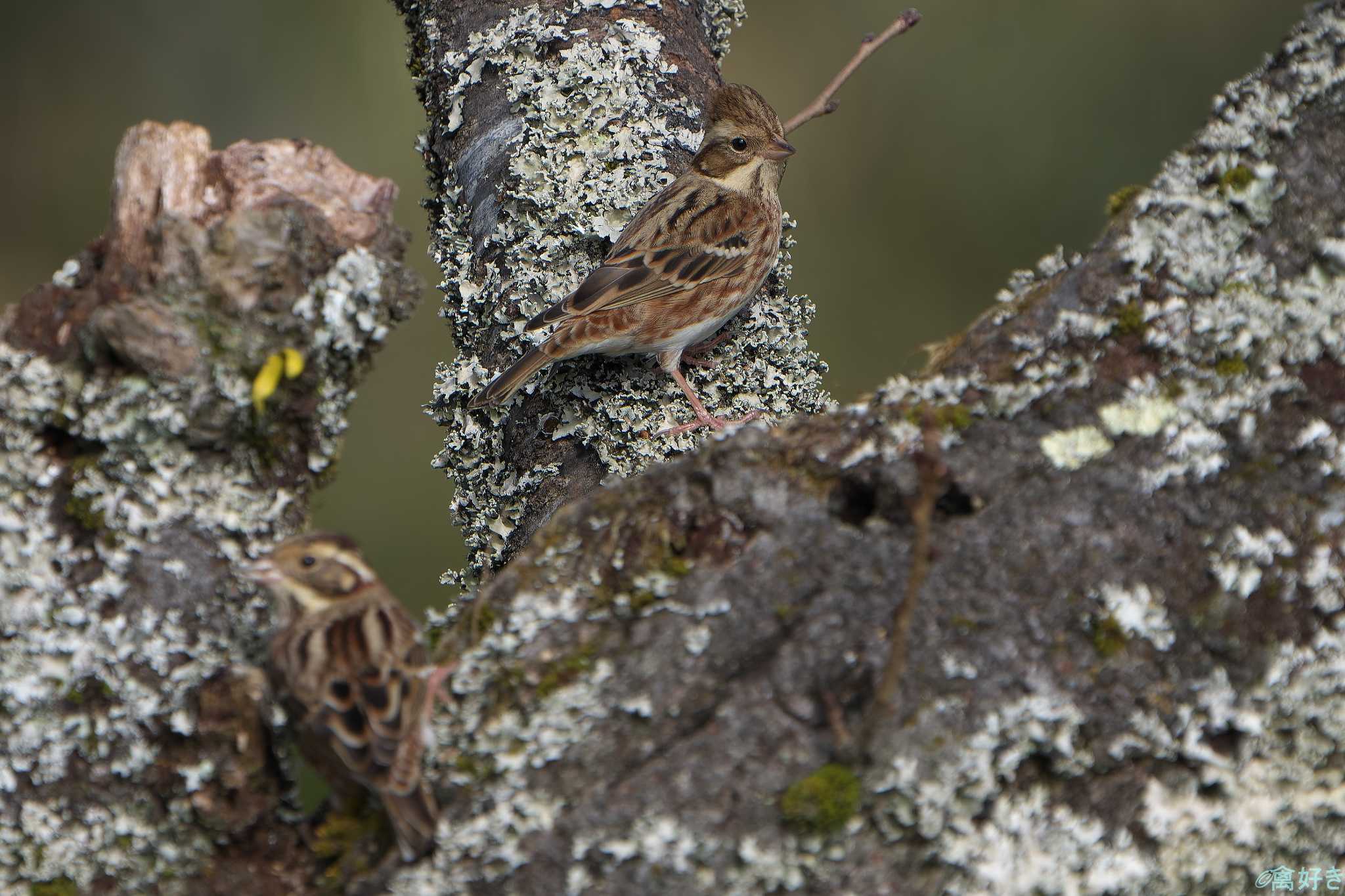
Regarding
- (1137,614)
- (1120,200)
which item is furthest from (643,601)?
(1120,200)

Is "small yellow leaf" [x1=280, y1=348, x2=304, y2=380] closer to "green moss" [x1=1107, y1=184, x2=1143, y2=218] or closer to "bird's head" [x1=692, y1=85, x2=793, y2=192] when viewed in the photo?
"green moss" [x1=1107, y1=184, x2=1143, y2=218]

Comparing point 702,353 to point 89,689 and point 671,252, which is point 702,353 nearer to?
point 671,252

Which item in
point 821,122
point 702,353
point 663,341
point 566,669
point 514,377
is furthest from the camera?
point 821,122

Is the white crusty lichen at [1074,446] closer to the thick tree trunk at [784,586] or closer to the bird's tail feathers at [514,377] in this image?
the thick tree trunk at [784,586]

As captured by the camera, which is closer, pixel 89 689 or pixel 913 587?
pixel 913 587

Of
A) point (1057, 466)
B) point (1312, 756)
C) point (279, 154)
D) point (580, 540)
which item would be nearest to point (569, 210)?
point (279, 154)

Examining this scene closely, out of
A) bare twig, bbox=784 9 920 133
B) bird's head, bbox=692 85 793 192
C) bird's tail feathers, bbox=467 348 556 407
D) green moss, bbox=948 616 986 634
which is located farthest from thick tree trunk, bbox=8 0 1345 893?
bird's head, bbox=692 85 793 192
